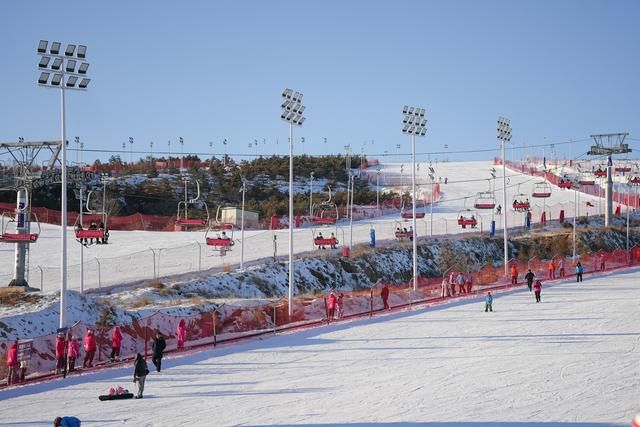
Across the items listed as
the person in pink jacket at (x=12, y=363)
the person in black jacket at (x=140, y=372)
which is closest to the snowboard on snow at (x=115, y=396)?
the person in black jacket at (x=140, y=372)

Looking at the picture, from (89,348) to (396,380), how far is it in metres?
9.35

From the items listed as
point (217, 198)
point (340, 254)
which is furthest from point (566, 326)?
point (217, 198)

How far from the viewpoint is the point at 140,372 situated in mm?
20266

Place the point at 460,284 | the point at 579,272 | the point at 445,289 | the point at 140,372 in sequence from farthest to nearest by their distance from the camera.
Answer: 1. the point at 579,272
2. the point at 460,284
3. the point at 445,289
4. the point at 140,372

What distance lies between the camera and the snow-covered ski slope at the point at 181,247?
4444cm

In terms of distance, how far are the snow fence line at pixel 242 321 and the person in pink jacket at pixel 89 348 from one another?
0.24m

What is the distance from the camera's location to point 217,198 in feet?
306

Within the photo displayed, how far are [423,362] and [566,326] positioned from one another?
27.4ft

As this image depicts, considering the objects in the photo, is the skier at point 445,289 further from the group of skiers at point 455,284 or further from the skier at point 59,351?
the skier at point 59,351

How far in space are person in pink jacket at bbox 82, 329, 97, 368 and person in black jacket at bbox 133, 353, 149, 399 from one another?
4.55m

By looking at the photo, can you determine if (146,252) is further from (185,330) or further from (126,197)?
(126,197)

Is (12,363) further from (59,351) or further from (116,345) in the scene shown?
(116,345)

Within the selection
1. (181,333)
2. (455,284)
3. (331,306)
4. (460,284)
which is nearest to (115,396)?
(181,333)

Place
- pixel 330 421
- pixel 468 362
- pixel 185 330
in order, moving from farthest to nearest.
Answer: pixel 185 330 → pixel 468 362 → pixel 330 421
